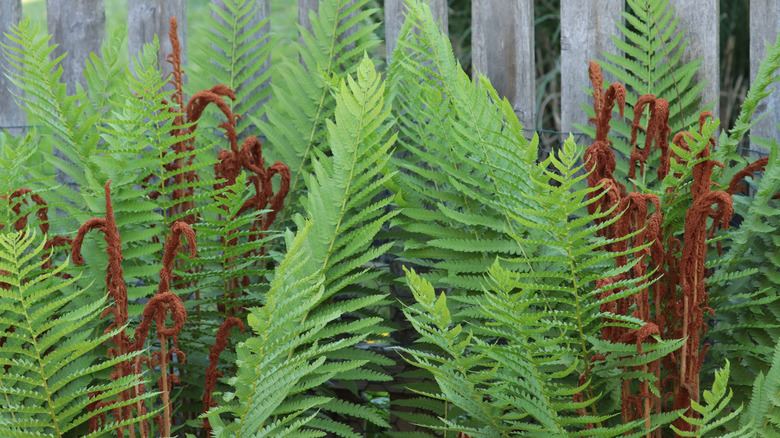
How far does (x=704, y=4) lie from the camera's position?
5.43ft

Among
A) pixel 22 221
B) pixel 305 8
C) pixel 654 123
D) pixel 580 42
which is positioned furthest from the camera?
pixel 305 8

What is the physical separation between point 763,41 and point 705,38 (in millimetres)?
130

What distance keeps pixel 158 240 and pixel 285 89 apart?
63 centimetres

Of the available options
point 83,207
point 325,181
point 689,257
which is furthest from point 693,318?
point 83,207

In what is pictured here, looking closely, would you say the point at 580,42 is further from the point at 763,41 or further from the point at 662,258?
the point at 662,258

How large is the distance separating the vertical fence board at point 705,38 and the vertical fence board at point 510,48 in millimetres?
350

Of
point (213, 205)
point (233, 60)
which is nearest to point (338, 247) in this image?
point (213, 205)

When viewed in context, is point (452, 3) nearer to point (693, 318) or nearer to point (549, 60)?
point (549, 60)

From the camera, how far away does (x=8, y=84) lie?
2.11 metres

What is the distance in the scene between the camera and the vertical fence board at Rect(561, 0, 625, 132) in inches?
68.5

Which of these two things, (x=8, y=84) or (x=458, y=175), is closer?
(x=458, y=175)

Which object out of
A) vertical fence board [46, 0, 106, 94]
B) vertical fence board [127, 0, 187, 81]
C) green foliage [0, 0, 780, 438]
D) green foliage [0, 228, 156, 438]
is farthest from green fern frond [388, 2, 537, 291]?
vertical fence board [46, 0, 106, 94]

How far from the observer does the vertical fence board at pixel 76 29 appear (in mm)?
2041

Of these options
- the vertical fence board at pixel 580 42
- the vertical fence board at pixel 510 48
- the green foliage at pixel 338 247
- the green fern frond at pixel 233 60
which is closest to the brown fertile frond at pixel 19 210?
the green foliage at pixel 338 247
